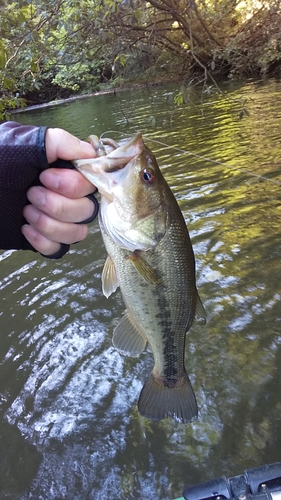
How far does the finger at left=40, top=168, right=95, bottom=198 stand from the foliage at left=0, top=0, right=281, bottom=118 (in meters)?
4.47

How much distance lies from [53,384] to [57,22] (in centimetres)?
734

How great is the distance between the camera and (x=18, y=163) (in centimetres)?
167

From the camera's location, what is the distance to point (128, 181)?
6.36 ft

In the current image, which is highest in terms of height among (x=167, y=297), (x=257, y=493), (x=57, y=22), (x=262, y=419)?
(x=57, y=22)

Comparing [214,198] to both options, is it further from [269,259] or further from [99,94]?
[99,94]

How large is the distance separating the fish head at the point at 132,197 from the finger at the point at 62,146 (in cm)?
13

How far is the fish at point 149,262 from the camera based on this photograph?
1.92m

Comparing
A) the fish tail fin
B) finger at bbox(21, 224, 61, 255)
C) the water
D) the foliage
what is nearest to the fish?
the fish tail fin

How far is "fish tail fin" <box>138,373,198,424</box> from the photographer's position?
2.44m

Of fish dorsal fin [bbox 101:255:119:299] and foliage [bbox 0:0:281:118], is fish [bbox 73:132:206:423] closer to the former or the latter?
fish dorsal fin [bbox 101:255:119:299]

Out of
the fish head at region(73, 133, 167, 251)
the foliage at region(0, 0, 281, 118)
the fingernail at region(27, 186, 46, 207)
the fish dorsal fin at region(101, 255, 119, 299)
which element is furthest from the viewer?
the foliage at region(0, 0, 281, 118)

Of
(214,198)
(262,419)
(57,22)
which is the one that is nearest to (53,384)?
(262,419)

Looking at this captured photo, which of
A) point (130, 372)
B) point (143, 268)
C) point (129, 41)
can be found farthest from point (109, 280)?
point (129, 41)

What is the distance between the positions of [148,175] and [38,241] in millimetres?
572
